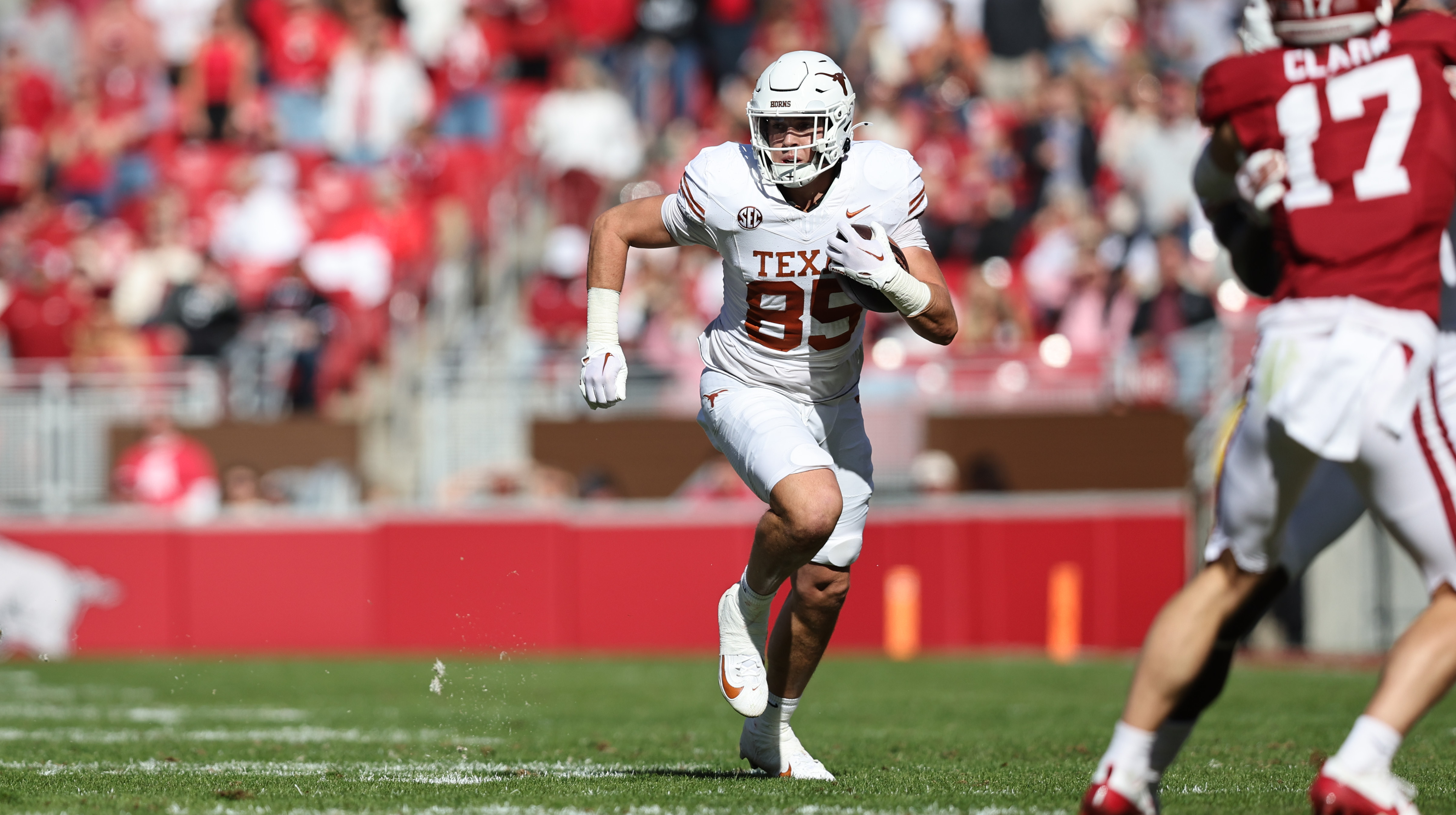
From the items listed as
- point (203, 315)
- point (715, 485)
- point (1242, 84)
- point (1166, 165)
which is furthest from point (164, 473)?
point (1242, 84)

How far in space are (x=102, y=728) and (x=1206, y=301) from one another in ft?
26.6

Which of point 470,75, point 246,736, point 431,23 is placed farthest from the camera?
point 431,23

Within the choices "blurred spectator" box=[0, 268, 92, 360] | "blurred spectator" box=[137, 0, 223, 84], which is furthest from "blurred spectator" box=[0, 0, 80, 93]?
"blurred spectator" box=[0, 268, 92, 360]

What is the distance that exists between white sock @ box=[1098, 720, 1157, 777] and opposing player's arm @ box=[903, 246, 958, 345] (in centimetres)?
147

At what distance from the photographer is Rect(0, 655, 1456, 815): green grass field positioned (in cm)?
480

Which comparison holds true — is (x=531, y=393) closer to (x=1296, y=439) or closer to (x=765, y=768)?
(x=765, y=768)

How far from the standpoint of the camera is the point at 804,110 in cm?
530

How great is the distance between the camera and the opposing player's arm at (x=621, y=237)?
5570 mm

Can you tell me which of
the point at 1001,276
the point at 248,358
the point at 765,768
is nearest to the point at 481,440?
the point at 248,358

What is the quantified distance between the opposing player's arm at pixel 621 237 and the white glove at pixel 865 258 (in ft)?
2.18

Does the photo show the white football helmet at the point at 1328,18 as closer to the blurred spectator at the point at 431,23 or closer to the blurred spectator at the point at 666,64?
the blurred spectator at the point at 666,64

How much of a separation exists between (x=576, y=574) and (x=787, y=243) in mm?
7259

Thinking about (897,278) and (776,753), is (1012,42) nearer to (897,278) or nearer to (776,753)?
(776,753)

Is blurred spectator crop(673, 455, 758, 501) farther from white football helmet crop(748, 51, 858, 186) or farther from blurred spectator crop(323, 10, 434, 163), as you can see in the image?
white football helmet crop(748, 51, 858, 186)
